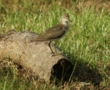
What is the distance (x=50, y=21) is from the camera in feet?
32.8

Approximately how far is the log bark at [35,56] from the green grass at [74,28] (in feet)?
1.13

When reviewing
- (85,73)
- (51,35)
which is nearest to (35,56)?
(51,35)

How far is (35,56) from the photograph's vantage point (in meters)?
7.83

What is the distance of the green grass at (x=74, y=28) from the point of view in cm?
858

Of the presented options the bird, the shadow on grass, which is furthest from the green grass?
the bird

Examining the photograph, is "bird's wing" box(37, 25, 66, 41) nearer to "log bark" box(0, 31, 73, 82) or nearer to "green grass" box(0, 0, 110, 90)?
"log bark" box(0, 31, 73, 82)

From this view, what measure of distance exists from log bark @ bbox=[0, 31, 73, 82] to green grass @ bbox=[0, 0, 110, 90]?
35cm

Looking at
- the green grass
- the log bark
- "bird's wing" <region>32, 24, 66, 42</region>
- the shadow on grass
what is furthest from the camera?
the green grass

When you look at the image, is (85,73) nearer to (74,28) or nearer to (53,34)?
(53,34)

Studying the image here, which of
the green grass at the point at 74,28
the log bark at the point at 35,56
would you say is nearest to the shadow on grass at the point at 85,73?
the green grass at the point at 74,28

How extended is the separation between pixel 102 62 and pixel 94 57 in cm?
20

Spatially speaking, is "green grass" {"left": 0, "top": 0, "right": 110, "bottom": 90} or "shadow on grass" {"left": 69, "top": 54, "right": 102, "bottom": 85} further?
"green grass" {"left": 0, "top": 0, "right": 110, "bottom": 90}

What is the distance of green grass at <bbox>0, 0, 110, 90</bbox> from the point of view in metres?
8.58

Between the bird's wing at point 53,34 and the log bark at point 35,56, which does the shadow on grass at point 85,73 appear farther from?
the bird's wing at point 53,34
